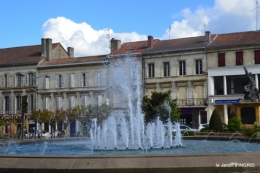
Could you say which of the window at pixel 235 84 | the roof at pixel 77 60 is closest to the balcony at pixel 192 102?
the window at pixel 235 84

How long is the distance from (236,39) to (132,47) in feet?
41.0

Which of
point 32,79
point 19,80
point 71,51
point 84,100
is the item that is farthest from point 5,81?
point 84,100

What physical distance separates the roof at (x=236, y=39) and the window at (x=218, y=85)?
3664 millimetres

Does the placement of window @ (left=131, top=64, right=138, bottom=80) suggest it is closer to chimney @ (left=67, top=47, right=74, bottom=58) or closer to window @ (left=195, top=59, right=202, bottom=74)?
window @ (left=195, top=59, right=202, bottom=74)

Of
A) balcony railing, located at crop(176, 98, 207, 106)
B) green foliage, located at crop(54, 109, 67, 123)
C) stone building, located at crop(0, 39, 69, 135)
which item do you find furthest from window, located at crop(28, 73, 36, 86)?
balcony railing, located at crop(176, 98, 207, 106)

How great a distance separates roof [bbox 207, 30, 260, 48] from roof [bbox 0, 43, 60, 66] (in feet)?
73.3

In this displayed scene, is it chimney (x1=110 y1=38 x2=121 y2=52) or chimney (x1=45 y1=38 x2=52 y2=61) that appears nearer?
chimney (x1=110 y1=38 x2=121 y2=52)

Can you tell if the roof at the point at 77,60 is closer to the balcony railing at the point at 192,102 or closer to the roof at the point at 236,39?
the balcony railing at the point at 192,102

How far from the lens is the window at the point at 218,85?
48.5 m

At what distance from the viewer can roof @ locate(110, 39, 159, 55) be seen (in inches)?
2061

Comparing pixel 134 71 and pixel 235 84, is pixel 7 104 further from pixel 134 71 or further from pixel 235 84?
pixel 235 84

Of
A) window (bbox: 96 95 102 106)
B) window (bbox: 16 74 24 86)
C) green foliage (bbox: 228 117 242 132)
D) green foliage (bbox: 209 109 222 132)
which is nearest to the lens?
green foliage (bbox: 228 117 242 132)

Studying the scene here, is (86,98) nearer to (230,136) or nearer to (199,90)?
(199,90)

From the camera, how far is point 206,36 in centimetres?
4903
